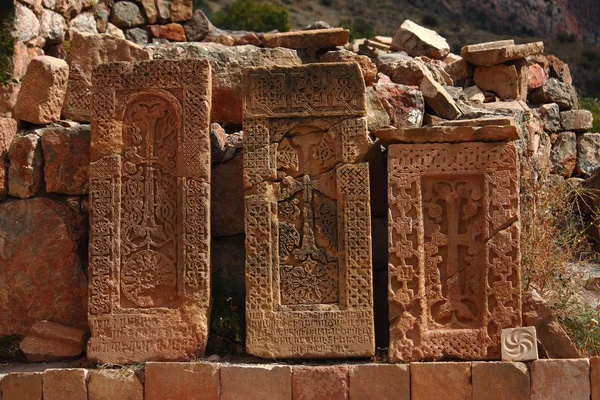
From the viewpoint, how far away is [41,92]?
7.46 m

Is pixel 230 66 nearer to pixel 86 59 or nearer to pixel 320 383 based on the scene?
pixel 86 59

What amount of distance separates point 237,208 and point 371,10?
21.6 metres

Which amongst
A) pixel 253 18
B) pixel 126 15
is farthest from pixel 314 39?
pixel 253 18

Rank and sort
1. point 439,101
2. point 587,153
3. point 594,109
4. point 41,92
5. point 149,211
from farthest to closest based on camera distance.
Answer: point 594,109 → point 587,153 → point 439,101 → point 41,92 → point 149,211

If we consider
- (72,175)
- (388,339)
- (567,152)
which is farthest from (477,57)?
(72,175)

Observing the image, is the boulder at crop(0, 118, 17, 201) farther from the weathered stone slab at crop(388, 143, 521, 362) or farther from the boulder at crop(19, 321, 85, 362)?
the weathered stone slab at crop(388, 143, 521, 362)

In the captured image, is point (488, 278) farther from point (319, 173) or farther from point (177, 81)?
point (177, 81)

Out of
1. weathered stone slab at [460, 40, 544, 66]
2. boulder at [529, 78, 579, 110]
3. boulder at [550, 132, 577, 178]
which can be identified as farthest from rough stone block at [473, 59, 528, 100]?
boulder at [550, 132, 577, 178]

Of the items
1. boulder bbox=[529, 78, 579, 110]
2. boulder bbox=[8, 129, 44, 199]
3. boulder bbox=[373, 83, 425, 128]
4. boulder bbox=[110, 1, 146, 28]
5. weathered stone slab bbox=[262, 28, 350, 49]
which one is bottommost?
boulder bbox=[8, 129, 44, 199]

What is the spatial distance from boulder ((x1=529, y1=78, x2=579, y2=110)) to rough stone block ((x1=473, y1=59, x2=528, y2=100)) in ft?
3.73

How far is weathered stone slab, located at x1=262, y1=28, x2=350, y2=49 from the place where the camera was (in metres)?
8.62

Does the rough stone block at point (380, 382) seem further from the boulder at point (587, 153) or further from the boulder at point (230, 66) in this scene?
the boulder at point (587, 153)

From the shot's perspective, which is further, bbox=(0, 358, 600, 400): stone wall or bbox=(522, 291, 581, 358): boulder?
bbox=(522, 291, 581, 358): boulder

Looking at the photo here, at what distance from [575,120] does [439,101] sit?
4.02 m
